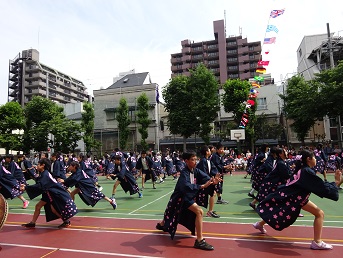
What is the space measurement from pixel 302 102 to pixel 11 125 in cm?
3224

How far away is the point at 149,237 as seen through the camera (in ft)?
18.9

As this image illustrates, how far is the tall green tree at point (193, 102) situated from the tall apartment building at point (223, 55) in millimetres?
29783

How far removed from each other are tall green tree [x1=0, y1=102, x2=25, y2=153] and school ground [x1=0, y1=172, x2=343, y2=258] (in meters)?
27.9

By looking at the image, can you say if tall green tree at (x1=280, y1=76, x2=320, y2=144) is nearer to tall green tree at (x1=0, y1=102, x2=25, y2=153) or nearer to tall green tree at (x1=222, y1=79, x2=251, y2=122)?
tall green tree at (x1=222, y1=79, x2=251, y2=122)

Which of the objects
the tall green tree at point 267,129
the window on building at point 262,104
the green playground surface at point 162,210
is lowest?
the green playground surface at point 162,210

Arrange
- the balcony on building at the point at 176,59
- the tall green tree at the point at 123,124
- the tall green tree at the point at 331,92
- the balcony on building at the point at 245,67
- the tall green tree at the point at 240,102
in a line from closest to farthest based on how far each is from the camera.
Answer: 1. the tall green tree at the point at 331,92
2. the tall green tree at the point at 240,102
3. the tall green tree at the point at 123,124
4. the balcony on building at the point at 245,67
5. the balcony on building at the point at 176,59

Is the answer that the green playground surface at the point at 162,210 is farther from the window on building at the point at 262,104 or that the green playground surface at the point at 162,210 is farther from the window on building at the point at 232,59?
the window on building at the point at 232,59

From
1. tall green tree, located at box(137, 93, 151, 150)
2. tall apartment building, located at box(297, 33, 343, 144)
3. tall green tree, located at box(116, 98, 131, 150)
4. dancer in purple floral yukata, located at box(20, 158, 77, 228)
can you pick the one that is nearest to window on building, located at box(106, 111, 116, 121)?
tall green tree, located at box(116, 98, 131, 150)

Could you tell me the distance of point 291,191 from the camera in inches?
197

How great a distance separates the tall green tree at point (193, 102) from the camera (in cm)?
3058

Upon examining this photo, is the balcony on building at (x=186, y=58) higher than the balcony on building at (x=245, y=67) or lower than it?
higher

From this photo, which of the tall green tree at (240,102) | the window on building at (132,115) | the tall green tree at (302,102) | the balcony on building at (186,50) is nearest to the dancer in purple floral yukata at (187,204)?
the tall green tree at (302,102)

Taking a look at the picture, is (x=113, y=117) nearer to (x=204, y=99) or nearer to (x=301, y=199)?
(x=204, y=99)

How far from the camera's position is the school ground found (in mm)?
4859
